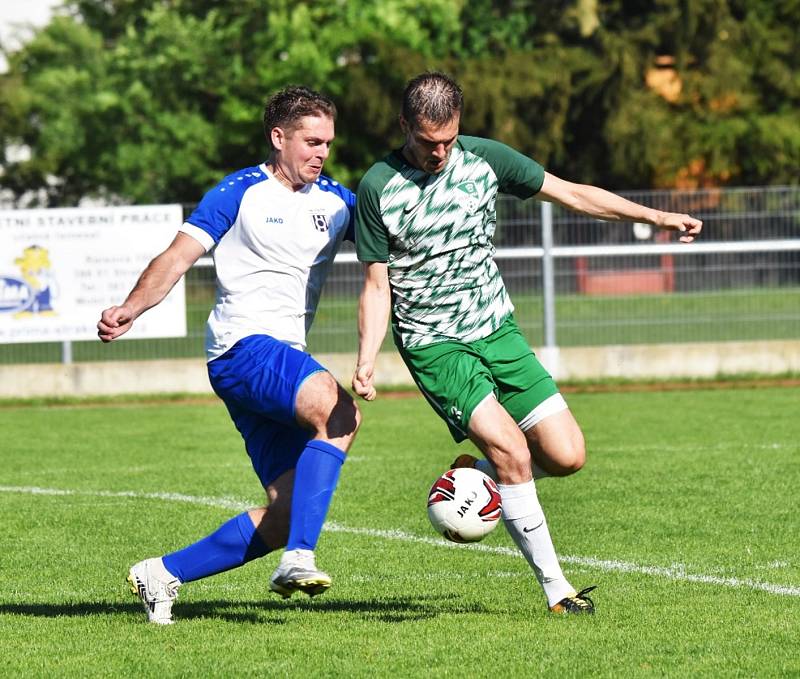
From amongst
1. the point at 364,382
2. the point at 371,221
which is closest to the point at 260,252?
the point at 371,221

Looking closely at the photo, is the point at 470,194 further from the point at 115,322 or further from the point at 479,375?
the point at 115,322

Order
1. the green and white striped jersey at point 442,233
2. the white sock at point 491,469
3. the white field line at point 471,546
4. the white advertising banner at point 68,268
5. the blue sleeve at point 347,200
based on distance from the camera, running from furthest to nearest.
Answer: the white advertising banner at point 68,268
the white field line at point 471,546
the white sock at point 491,469
the blue sleeve at point 347,200
the green and white striped jersey at point 442,233

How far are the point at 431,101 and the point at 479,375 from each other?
3.54ft

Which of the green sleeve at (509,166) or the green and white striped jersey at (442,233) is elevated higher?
the green sleeve at (509,166)

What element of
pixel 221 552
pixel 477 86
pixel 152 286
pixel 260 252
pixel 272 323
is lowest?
pixel 221 552

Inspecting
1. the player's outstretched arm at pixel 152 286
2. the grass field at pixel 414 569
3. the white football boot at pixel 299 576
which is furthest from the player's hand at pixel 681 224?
the white football boot at pixel 299 576

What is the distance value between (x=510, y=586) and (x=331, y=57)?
38.2m

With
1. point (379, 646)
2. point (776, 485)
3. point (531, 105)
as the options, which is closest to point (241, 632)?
point (379, 646)

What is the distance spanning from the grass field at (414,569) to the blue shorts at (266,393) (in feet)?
2.14

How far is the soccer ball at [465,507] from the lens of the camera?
593 cm

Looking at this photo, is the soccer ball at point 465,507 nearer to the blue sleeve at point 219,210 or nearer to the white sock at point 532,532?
the white sock at point 532,532

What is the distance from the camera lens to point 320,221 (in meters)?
5.98

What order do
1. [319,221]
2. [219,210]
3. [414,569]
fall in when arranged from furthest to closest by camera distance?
[414,569], [319,221], [219,210]

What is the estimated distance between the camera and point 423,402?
16.7 m
